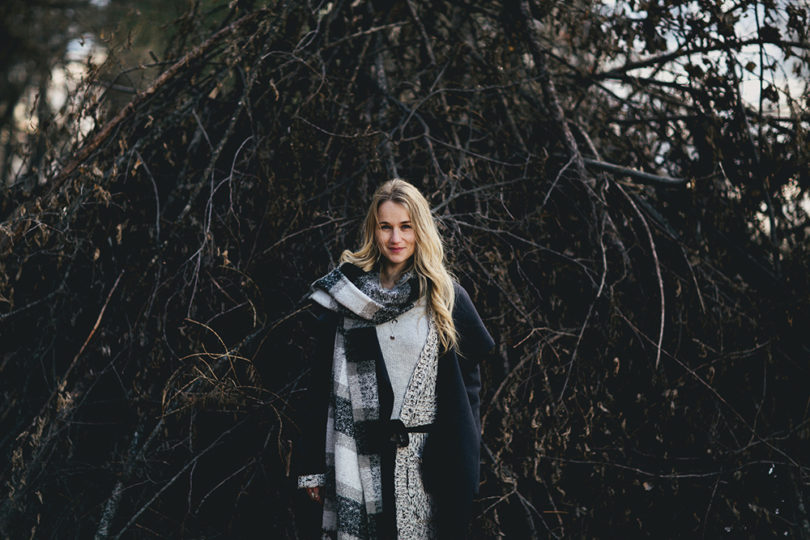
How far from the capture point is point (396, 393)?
5.88 ft

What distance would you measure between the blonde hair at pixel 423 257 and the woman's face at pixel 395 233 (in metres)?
0.02

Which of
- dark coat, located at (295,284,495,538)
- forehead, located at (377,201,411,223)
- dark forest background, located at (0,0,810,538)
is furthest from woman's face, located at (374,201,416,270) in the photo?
dark forest background, located at (0,0,810,538)

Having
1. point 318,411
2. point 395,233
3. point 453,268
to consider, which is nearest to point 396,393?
point 318,411

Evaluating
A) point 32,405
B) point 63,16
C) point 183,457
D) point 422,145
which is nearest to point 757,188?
point 422,145

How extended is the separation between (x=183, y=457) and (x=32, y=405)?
826 millimetres

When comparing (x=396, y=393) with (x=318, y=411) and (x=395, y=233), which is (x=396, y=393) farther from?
(x=395, y=233)

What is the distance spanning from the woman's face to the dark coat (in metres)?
0.22

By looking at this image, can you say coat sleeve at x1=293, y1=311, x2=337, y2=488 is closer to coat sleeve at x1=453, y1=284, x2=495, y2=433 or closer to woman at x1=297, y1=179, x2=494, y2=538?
woman at x1=297, y1=179, x2=494, y2=538

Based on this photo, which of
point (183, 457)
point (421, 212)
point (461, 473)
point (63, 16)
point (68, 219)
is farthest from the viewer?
point (63, 16)

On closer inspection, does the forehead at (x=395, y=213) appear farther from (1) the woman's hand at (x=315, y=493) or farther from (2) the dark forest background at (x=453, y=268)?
(1) the woman's hand at (x=315, y=493)

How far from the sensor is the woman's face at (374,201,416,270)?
1.85m

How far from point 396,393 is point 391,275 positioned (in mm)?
374

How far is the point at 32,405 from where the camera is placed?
9.46ft

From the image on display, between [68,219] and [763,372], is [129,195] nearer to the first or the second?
[68,219]
